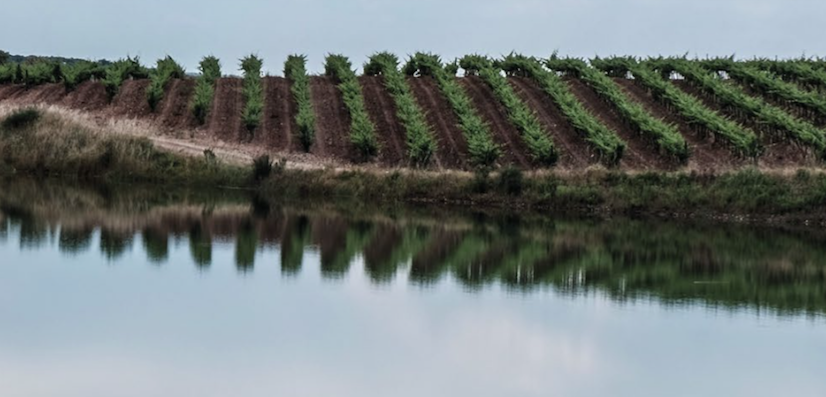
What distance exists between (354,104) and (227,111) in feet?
15.5

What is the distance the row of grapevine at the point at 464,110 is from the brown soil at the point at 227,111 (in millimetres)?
7823

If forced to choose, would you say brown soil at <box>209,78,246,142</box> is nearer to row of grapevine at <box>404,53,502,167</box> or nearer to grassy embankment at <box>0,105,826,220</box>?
grassy embankment at <box>0,105,826,220</box>

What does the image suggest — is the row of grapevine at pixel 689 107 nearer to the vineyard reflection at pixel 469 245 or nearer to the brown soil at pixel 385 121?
the vineyard reflection at pixel 469 245

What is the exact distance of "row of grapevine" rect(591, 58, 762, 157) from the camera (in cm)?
4281

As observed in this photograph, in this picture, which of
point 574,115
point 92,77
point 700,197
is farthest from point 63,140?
point 700,197

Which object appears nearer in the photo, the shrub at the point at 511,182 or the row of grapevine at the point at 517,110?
the shrub at the point at 511,182

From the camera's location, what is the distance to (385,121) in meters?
47.8

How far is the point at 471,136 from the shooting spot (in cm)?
4441

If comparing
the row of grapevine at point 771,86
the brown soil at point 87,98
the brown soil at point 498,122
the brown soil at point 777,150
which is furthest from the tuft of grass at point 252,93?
the row of grapevine at point 771,86

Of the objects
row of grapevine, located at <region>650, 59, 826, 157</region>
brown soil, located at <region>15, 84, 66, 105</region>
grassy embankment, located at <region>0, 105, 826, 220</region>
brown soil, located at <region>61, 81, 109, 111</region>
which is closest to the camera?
grassy embankment, located at <region>0, 105, 826, 220</region>

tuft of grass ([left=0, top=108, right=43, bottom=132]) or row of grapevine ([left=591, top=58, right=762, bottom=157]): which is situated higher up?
row of grapevine ([left=591, top=58, right=762, bottom=157])

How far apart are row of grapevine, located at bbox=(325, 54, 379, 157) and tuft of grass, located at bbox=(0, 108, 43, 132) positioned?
10.6 metres

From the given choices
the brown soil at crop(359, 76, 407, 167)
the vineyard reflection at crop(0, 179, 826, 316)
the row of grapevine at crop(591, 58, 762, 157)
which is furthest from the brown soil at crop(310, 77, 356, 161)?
the row of grapevine at crop(591, 58, 762, 157)

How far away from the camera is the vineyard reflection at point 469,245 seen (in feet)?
81.6
